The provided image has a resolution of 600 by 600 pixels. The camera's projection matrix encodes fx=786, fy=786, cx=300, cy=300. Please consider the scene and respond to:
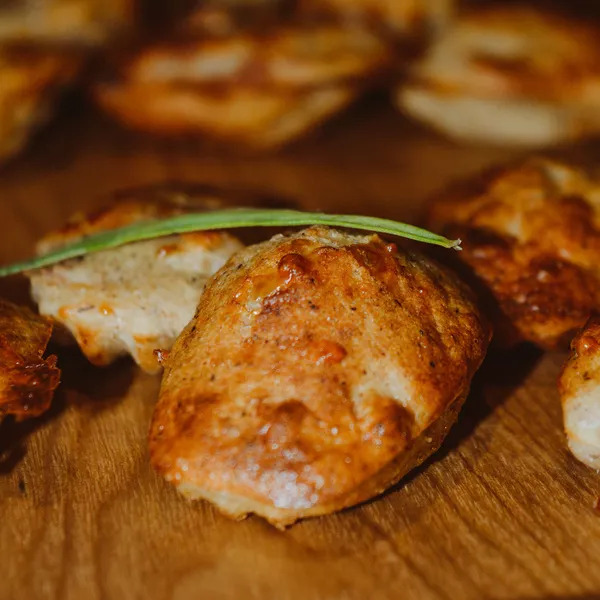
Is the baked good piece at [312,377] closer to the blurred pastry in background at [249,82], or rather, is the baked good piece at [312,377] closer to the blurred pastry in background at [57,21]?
the blurred pastry in background at [249,82]

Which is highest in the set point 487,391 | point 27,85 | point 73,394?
point 27,85

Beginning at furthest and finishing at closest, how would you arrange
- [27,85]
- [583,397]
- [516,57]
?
1. [516,57]
2. [27,85]
3. [583,397]

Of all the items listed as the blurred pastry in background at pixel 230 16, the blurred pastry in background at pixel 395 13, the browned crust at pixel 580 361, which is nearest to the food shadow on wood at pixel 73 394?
the browned crust at pixel 580 361

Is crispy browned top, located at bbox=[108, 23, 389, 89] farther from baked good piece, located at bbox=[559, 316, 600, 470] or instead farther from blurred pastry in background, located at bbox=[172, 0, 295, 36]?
baked good piece, located at bbox=[559, 316, 600, 470]

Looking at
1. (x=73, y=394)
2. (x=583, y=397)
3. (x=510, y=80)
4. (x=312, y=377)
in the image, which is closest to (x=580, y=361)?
(x=583, y=397)

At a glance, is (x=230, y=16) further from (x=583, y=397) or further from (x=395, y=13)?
(x=583, y=397)

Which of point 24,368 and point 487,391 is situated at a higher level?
point 24,368
